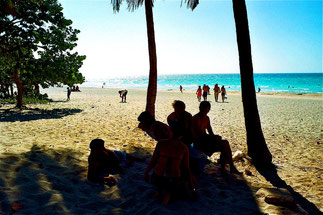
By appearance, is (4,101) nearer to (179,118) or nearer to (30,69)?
(30,69)

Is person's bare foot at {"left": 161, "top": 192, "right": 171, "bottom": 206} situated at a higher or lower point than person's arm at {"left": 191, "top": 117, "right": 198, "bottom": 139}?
lower

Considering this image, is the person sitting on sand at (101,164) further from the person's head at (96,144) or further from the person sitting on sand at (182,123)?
the person sitting on sand at (182,123)

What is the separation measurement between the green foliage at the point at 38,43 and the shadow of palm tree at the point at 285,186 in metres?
13.3

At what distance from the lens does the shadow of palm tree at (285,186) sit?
3.56 metres

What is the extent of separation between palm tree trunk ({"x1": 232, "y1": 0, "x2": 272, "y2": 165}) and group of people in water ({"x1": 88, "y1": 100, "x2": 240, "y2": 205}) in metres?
1.29

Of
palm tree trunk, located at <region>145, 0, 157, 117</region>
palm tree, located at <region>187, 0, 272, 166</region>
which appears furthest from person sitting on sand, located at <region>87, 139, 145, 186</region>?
palm tree trunk, located at <region>145, 0, 157, 117</region>

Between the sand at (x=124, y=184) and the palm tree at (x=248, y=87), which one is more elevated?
the palm tree at (x=248, y=87)

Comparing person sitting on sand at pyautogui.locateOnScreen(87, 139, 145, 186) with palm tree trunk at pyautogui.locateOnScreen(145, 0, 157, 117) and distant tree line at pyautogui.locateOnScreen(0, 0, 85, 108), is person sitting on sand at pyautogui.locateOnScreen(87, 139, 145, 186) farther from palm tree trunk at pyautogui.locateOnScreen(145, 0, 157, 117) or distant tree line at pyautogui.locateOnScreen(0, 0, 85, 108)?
distant tree line at pyautogui.locateOnScreen(0, 0, 85, 108)

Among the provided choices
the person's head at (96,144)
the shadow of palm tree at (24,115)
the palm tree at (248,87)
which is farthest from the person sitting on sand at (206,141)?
the shadow of palm tree at (24,115)

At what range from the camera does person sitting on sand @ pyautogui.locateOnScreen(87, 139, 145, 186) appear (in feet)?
12.8

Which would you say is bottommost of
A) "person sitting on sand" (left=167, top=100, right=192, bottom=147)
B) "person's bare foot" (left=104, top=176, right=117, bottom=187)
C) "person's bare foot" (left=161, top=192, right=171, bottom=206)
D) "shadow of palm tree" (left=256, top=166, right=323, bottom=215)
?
"shadow of palm tree" (left=256, top=166, right=323, bottom=215)

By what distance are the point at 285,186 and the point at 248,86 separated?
8.05 ft

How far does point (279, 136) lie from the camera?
8.39m

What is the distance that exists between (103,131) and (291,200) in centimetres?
674
